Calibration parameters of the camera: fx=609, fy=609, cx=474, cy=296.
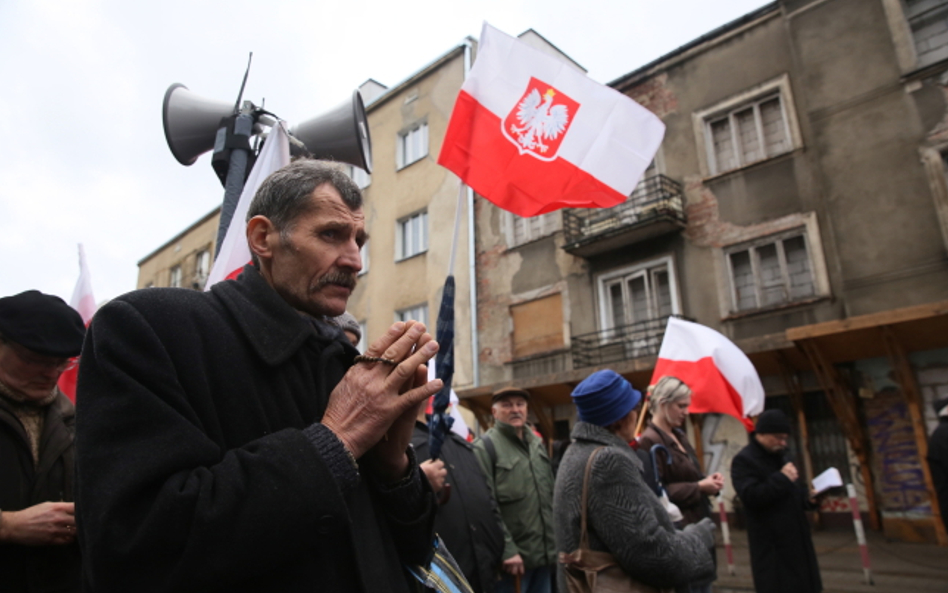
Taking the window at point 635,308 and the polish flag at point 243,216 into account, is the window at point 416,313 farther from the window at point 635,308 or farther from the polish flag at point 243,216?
the polish flag at point 243,216

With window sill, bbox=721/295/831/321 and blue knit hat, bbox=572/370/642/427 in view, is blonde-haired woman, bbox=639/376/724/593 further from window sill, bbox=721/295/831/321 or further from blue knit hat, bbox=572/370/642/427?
window sill, bbox=721/295/831/321

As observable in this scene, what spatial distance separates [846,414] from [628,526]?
10371mm

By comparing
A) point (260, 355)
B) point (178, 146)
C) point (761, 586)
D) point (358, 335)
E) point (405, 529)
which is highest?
point (178, 146)

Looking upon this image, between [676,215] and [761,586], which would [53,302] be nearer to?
[761,586]

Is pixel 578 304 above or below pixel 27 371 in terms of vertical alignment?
above

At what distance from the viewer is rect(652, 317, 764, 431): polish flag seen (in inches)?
260

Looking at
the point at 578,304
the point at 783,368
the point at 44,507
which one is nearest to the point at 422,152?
the point at 578,304

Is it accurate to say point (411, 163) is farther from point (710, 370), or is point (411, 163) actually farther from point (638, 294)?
point (710, 370)

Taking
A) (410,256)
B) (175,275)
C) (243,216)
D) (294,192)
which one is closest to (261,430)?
(294,192)

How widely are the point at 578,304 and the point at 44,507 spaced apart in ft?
47.1

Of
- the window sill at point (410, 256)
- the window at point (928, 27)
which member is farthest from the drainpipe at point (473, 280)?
the window at point (928, 27)

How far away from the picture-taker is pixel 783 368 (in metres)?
11.8

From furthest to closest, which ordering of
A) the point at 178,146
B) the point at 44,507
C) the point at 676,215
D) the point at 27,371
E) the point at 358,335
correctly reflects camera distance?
the point at 676,215 → the point at 178,146 → the point at 358,335 → the point at 27,371 → the point at 44,507

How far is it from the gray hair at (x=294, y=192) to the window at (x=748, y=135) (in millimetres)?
13587
